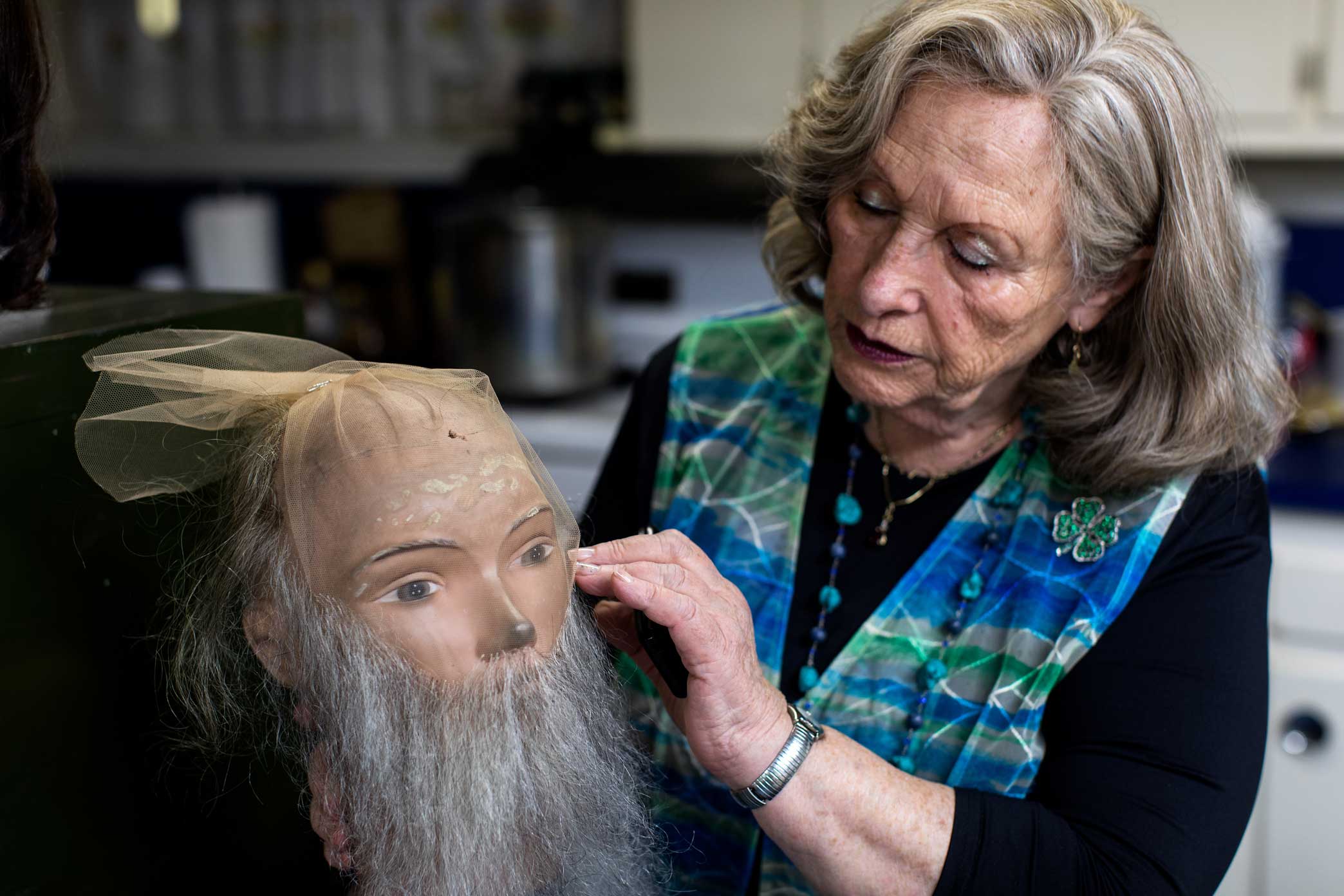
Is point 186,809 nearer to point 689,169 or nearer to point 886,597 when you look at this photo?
point 886,597

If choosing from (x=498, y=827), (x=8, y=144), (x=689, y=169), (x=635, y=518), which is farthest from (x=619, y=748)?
(x=689, y=169)

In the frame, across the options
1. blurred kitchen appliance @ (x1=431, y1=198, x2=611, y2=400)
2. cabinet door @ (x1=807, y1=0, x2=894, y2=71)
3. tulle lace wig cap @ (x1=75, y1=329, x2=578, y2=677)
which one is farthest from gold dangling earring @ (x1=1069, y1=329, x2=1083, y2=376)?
blurred kitchen appliance @ (x1=431, y1=198, x2=611, y2=400)

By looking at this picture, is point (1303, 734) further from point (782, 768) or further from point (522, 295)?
point (522, 295)

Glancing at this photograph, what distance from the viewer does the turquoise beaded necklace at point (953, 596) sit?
0.98m

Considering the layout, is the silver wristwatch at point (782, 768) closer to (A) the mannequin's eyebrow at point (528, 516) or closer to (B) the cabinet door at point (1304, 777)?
(A) the mannequin's eyebrow at point (528, 516)

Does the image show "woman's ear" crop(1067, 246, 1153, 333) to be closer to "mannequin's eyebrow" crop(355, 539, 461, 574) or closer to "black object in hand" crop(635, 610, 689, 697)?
"black object in hand" crop(635, 610, 689, 697)

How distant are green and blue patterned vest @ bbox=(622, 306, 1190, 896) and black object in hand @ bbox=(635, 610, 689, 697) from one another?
187 millimetres

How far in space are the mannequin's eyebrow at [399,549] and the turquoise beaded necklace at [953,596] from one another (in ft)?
1.42

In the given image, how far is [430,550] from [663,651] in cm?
18

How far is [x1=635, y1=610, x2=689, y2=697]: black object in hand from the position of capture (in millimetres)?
761

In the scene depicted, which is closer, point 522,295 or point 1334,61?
point 1334,61

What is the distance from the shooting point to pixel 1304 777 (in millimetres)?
1803

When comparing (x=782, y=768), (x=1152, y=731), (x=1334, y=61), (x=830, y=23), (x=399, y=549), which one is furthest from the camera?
(x=830, y=23)

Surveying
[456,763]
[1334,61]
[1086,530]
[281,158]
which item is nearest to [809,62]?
[1334,61]
